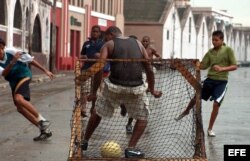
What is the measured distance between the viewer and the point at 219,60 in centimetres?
1052

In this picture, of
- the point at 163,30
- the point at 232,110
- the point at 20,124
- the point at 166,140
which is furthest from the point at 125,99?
the point at 163,30

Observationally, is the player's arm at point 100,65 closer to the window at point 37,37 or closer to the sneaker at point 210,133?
the sneaker at point 210,133

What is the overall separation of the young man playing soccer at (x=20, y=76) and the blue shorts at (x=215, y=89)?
2581mm

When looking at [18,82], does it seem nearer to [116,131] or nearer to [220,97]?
[116,131]

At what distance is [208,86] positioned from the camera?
35.2ft

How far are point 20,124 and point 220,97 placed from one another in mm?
3783

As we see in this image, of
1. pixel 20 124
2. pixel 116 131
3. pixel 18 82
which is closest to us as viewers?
pixel 18 82

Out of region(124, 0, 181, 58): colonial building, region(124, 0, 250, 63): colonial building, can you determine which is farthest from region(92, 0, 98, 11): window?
region(124, 0, 181, 58): colonial building

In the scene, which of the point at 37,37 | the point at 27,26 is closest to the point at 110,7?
the point at 37,37

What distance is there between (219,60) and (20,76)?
3.13m

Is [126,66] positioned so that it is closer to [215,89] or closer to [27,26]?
[215,89]

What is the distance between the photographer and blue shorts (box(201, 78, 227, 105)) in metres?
10.6

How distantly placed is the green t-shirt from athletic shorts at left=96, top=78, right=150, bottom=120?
2486 mm

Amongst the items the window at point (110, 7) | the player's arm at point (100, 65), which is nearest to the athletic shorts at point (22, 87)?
the player's arm at point (100, 65)
